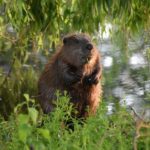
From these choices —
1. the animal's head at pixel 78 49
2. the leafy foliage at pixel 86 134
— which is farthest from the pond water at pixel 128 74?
the leafy foliage at pixel 86 134

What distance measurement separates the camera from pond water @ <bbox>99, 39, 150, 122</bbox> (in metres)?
12.2

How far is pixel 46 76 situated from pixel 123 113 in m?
2.85

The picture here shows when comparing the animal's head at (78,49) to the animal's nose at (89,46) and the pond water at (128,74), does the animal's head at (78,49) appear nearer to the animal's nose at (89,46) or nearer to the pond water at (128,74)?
the animal's nose at (89,46)

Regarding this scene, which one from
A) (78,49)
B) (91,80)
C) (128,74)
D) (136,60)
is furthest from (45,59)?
(91,80)

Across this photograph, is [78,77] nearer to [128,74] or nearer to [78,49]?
[78,49]

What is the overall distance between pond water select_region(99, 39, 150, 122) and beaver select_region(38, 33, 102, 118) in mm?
3229

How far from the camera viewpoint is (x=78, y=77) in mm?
8133

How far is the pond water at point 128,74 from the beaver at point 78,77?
10.6 ft

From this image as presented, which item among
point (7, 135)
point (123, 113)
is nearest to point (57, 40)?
point (7, 135)

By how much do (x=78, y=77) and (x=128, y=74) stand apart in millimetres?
5324

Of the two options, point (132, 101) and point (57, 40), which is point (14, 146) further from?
point (132, 101)

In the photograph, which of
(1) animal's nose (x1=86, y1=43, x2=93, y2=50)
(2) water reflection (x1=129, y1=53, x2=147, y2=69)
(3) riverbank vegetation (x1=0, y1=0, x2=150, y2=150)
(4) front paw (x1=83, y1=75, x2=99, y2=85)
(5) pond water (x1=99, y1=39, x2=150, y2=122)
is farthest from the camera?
(2) water reflection (x1=129, y1=53, x2=147, y2=69)

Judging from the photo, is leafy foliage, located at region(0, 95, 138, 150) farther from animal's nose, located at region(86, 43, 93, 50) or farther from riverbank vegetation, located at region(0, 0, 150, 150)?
Result: animal's nose, located at region(86, 43, 93, 50)

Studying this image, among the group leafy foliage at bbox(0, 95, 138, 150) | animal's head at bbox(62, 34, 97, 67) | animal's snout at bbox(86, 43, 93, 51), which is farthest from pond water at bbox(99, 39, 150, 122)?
leafy foliage at bbox(0, 95, 138, 150)
